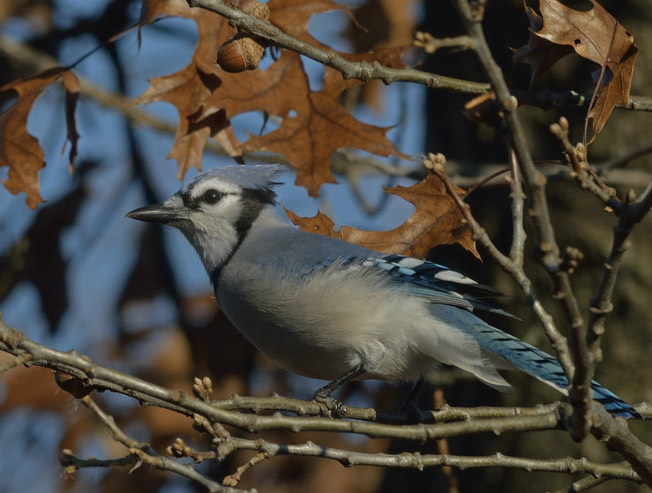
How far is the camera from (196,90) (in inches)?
121

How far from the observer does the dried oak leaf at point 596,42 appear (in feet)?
7.60

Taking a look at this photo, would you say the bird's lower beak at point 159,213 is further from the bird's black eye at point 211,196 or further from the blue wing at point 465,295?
the blue wing at point 465,295

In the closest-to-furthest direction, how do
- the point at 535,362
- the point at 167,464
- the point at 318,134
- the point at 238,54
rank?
the point at 167,464
the point at 535,362
the point at 238,54
the point at 318,134

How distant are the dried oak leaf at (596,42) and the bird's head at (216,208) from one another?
4.00 ft

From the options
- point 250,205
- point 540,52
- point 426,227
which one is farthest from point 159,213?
point 540,52

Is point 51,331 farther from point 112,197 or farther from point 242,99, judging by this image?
point 242,99

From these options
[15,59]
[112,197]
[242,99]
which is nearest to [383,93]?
[112,197]

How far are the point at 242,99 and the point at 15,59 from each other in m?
1.99

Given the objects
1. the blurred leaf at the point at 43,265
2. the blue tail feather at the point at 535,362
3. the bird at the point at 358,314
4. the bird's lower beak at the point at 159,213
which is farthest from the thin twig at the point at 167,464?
the blurred leaf at the point at 43,265

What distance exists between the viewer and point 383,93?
5695 mm

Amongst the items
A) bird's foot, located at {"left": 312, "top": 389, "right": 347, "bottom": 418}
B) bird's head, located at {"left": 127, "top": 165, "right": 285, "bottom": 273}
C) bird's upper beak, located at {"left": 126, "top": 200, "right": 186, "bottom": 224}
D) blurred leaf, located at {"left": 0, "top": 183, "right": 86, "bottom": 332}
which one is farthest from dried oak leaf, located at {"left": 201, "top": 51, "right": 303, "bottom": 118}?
blurred leaf, located at {"left": 0, "top": 183, "right": 86, "bottom": 332}

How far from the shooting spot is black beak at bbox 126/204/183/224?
3096mm

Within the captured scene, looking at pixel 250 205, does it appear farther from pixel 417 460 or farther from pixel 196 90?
pixel 417 460

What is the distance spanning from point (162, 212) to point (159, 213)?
15 millimetres
